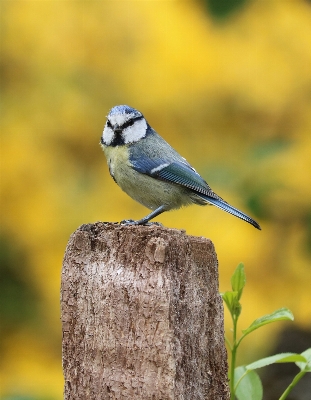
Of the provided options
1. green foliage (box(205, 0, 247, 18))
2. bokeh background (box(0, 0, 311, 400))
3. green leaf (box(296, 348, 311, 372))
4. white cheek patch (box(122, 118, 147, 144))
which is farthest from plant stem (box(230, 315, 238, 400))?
green foliage (box(205, 0, 247, 18))

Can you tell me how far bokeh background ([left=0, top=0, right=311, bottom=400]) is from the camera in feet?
8.10

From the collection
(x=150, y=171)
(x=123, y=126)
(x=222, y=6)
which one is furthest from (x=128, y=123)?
(x=222, y=6)

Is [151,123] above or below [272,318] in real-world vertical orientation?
above

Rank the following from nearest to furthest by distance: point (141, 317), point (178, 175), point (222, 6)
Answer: point (141, 317)
point (178, 175)
point (222, 6)

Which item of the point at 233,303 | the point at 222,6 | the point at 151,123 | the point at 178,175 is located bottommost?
the point at 233,303

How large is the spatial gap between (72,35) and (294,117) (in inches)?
37.6

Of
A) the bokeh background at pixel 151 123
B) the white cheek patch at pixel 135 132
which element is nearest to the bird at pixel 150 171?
the white cheek patch at pixel 135 132

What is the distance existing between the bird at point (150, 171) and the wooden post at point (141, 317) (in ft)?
1.72

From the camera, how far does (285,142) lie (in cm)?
266

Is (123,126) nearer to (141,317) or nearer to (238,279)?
(238,279)

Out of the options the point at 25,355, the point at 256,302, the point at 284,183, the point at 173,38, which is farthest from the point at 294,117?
the point at 25,355

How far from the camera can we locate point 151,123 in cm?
253

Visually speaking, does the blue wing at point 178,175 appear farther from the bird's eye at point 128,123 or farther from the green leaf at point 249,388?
the green leaf at point 249,388

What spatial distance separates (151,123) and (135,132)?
0.67m
